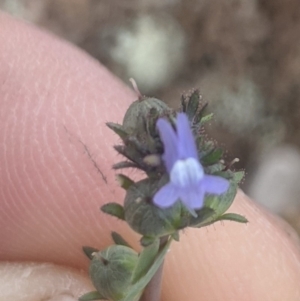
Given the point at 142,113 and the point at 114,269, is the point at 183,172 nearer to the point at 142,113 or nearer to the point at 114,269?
the point at 142,113

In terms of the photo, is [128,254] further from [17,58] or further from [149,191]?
[17,58]

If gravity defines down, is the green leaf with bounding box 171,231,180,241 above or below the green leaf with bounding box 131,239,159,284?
above

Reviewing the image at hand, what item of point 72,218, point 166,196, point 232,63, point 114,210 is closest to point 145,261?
point 114,210

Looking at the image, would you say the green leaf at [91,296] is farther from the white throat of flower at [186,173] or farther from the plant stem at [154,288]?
the white throat of flower at [186,173]

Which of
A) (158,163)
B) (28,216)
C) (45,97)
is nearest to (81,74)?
(45,97)

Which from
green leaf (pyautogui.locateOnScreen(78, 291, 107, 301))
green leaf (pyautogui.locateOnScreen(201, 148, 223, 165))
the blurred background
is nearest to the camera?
green leaf (pyautogui.locateOnScreen(201, 148, 223, 165))

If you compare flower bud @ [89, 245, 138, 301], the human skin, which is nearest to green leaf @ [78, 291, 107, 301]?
flower bud @ [89, 245, 138, 301]

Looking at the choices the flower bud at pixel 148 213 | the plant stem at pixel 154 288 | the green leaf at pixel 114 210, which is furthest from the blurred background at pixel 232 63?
the flower bud at pixel 148 213

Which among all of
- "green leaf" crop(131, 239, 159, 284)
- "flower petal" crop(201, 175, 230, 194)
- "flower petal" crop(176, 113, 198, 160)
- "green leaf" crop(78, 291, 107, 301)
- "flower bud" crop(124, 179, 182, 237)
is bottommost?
"green leaf" crop(78, 291, 107, 301)

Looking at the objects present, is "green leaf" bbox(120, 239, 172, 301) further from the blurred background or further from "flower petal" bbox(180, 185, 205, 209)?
the blurred background
